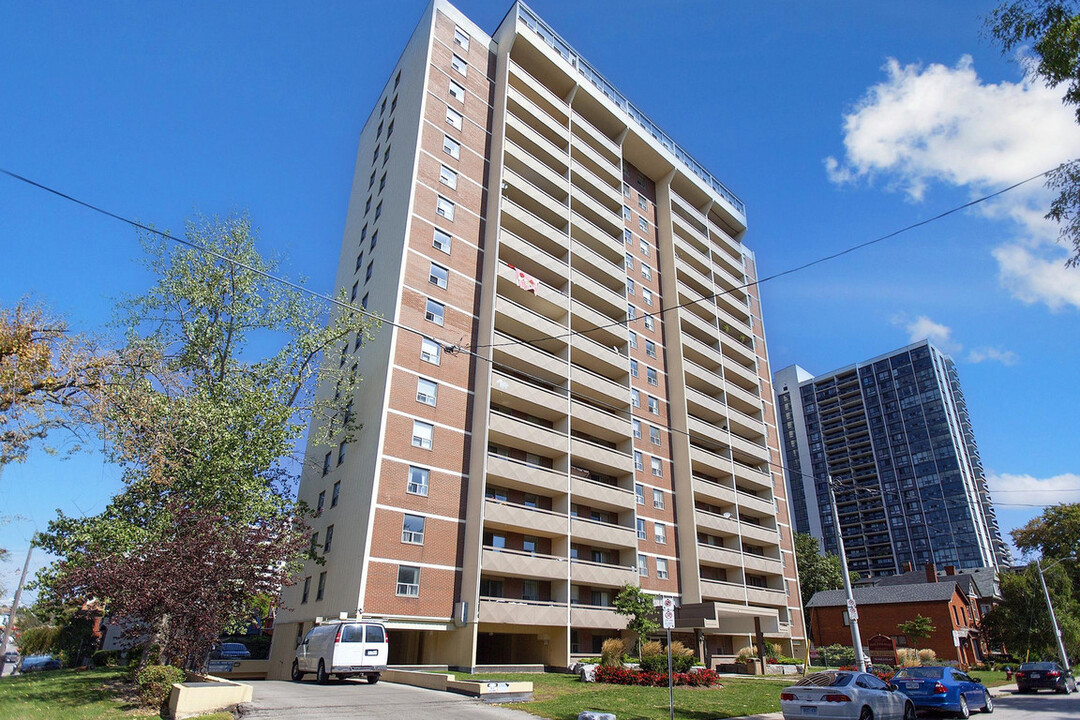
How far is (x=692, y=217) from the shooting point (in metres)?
58.6

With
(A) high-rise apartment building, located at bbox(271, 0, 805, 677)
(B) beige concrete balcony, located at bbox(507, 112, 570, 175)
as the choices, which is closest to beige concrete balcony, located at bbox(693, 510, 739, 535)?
(A) high-rise apartment building, located at bbox(271, 0, 805, 677)

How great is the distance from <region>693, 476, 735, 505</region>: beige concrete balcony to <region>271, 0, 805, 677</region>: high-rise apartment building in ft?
0.99

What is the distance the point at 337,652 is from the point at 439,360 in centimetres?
1577

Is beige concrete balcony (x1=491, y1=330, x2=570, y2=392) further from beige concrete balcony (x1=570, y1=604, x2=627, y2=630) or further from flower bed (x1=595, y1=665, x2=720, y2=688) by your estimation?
flower bed (x1=595, y1=665, x2=720, y2=688)

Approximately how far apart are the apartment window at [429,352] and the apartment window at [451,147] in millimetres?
13198

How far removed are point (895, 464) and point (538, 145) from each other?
4597 inches

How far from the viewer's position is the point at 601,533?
35.8 metres

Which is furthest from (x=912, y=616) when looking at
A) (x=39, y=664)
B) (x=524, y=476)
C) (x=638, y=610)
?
(x=39, y=664)

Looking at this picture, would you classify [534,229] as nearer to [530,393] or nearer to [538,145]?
[538,145]

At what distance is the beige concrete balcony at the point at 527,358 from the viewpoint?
35.2m

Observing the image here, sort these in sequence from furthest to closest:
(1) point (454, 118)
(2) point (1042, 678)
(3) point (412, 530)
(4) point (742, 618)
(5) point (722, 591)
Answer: (4) point (742, 618)
(5) point (722, 591)
(1) point (454, 118)
(2) point (1042, 678)
(3) point (412, 530)

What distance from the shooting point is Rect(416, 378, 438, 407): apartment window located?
3105 centimetres

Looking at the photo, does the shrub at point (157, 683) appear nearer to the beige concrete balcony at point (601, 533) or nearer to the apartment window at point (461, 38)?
the beige concrete balcony at point (601, 533)

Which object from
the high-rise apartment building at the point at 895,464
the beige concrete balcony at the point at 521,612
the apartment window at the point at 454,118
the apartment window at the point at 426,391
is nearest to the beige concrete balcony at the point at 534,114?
the apartment window at the point at 454,118
